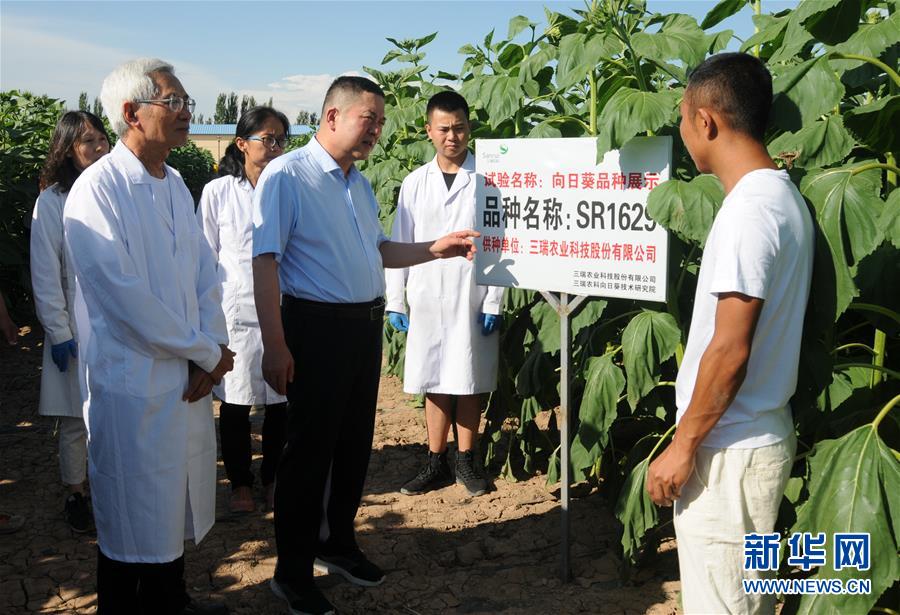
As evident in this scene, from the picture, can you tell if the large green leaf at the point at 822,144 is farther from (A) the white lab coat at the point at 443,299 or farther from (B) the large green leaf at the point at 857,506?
(A) the white lab coat at the point at 443,299

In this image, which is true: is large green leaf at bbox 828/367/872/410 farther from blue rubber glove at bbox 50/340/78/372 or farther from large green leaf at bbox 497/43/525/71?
blue rubber glove at bbox 50/340/78/372

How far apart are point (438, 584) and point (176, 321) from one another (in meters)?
1.52

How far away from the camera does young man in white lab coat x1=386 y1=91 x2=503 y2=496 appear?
4.20 meters

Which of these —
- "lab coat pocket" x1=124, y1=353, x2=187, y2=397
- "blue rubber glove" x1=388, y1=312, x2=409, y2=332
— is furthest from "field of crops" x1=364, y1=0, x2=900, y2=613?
"lab coat pocket" x1=124, y1=353, x2=187, y2=397

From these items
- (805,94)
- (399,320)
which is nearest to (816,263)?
(805,94)

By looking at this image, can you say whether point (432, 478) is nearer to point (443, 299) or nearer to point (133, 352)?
point (443, 299)

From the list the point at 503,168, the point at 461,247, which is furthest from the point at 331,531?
the point at 503,168

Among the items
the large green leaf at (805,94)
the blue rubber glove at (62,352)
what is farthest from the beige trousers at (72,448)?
the large green leaf at (805,94)

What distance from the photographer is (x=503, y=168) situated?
330 cm

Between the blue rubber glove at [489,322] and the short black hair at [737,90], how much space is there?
232cm

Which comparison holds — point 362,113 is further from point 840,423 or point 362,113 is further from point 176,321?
point 840,423

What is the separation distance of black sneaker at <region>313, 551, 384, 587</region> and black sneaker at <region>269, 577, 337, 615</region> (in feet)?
0.84

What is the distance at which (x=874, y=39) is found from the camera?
2.37 metres

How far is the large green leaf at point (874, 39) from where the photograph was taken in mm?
2352
